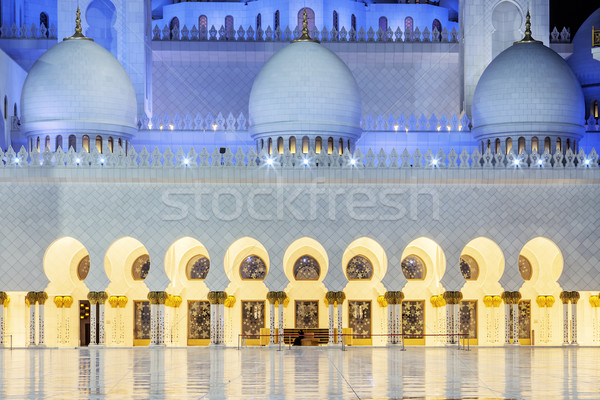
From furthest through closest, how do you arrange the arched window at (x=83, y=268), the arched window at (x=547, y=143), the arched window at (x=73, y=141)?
the arched window at (x=547, y=143), the arched window at (x=73, y=141), the arched window at (x=83, y=268)

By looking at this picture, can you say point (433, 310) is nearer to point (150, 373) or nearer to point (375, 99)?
point (375, 99)

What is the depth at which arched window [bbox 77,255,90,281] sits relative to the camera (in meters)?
21.1

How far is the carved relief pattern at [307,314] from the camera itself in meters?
21.3

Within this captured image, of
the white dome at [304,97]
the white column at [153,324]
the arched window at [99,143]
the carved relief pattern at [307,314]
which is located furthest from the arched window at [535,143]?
the arched window at [99,143]

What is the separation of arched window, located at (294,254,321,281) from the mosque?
5cm

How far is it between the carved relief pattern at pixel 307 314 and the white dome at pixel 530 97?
5773 millimetres

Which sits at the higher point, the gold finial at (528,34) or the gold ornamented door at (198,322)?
the gold finial at (528,34)

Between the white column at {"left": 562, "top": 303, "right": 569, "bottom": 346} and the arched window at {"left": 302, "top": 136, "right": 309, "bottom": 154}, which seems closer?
the white column at {"left": 562, "top": 303, "right": 569, "bottom": 346}

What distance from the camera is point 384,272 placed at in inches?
791

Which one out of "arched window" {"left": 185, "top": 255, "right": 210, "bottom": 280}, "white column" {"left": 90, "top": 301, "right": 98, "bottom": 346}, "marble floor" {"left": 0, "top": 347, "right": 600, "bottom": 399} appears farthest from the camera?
"arched window" {"left": 185, "top": 255, "right": 210, "bottom": 280}

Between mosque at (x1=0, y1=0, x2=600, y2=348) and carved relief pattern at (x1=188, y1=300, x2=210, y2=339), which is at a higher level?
mosque at (x1=0, y1=0, x2=600, y2=348)

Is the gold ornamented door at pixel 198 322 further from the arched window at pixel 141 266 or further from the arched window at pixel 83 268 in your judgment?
the arched window at pixel 83 268

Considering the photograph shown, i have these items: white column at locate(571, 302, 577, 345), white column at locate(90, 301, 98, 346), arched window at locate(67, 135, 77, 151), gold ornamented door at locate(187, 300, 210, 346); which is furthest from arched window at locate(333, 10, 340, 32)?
white column at locate(90, 301, 98, 346)

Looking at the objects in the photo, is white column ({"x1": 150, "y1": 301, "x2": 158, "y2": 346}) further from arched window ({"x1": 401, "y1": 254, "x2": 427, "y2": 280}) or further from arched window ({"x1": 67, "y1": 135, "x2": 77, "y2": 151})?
arched window ({"x1": 401, "y1": 254, "x2": 427, "y2": 280})
